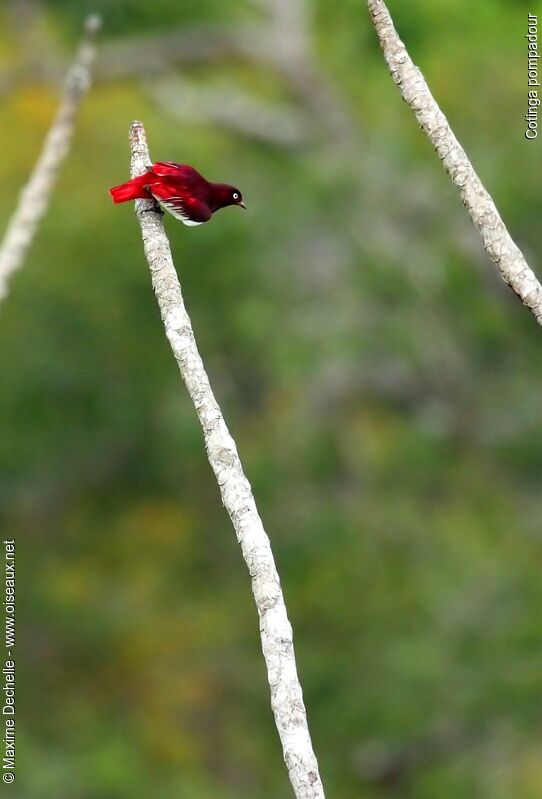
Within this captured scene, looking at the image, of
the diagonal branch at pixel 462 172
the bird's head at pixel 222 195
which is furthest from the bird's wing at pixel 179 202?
the diagonal branch at pixel 462 172

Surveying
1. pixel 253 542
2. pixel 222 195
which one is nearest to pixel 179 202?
pixel 222 195

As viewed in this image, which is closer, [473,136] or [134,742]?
[473,136]

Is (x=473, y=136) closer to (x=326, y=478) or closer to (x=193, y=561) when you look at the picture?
(x=326, y=478)

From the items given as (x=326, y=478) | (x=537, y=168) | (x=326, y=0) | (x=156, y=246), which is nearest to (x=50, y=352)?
(x=326, y=478)

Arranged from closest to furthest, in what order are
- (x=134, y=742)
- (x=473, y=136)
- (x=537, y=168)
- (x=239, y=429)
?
(x=537, y=168)
(x=473, y=136)
(x=134, y=742)
(x=239, y=429)

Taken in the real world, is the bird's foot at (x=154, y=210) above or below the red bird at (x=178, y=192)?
below

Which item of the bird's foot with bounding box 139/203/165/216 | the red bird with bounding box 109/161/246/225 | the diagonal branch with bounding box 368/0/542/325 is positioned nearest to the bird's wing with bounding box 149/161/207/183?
the red bird with bounding box 109/161/246/225

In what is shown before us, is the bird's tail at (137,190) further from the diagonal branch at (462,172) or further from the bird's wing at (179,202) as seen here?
the diagonal branch at (462,172)
